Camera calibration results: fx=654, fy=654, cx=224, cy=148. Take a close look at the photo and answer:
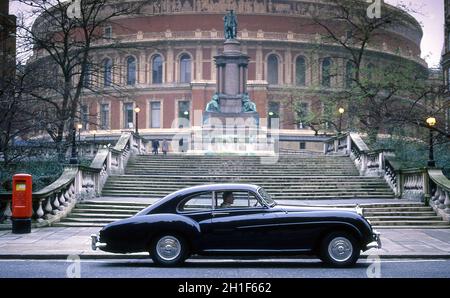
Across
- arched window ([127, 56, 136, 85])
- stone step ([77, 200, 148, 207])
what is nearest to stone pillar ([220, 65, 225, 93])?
stone step ([77, 200, 148, 207])

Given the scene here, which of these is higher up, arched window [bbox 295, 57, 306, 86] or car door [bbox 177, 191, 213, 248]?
arched window [bbox 295, 57, 306, 86]

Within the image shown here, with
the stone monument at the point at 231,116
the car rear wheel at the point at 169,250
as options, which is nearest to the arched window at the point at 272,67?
the stone monument at the point at 231,116

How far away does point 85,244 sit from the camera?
14320 millimetres

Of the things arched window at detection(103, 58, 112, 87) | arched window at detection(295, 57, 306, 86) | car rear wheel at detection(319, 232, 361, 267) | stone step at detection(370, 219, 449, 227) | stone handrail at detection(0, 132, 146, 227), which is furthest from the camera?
arched window at detection(295, 57, 306, 86)

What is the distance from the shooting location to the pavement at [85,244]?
1262 centimetres

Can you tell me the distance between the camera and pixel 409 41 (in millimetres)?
81938

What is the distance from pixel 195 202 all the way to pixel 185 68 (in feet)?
207

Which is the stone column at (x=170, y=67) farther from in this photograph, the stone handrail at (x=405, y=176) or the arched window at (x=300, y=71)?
the stone handrail at (x=405, y=176)

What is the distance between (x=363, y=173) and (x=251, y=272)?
18.0 metres

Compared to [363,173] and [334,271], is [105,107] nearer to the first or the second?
[363,173]

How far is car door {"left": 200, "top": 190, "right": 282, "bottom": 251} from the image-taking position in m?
11.2

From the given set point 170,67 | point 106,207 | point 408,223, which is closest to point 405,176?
point 408,223

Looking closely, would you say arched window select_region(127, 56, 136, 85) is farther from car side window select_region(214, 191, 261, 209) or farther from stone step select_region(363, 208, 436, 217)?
car side window select_region(214, 191, 261, 209)

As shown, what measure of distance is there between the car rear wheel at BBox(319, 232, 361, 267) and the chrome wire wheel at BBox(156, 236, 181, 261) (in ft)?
8.13
